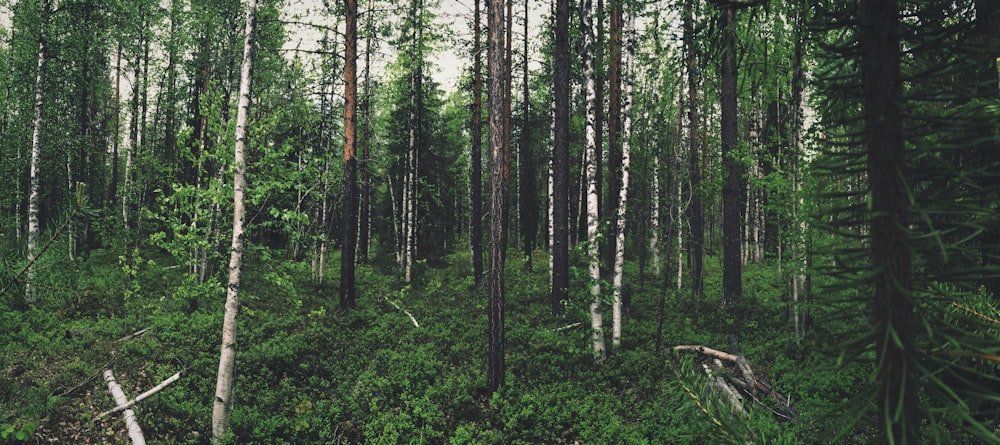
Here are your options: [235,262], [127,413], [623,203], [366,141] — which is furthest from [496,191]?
[366,141]

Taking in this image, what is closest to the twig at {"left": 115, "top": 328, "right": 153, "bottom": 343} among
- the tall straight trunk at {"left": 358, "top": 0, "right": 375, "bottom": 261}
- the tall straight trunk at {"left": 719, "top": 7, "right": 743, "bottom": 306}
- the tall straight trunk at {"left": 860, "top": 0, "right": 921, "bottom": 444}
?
the tall straight trunk at {"left": 358, "top": 0, "right": 375, "bottom": 261}

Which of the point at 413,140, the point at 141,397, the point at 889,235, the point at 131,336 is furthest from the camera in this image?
the point at 413,140

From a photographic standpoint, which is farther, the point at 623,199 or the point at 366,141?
the point at 366,141

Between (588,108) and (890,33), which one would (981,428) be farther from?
(588,108)

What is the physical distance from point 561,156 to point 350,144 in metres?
6.63

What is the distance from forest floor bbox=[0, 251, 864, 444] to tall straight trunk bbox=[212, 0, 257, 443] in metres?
0.31

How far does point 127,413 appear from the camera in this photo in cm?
785

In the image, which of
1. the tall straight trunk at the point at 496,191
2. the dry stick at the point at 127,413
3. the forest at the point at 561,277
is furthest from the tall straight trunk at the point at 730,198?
the dry stick at the point at 127,413

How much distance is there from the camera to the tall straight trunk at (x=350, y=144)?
13.4 metres

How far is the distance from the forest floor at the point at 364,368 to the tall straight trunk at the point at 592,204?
414mm

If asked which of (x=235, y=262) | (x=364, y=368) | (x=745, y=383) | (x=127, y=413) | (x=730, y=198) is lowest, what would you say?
(x=364, y=368)

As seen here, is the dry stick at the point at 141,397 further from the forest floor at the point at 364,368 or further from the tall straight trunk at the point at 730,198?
the tall straight trunk at the point at 730,198

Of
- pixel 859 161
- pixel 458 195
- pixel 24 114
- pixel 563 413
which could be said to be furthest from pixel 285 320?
pixel 458 195

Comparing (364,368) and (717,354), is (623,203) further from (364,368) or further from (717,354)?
(364,368)
